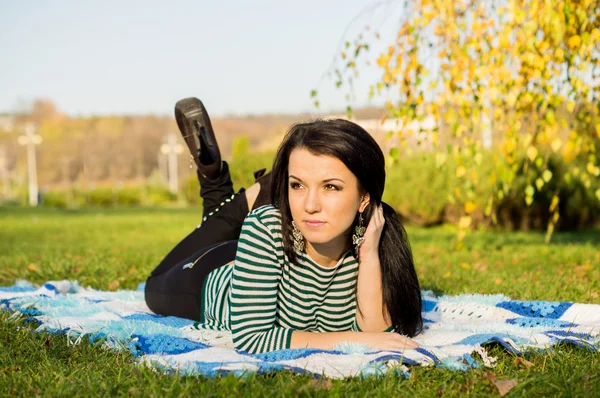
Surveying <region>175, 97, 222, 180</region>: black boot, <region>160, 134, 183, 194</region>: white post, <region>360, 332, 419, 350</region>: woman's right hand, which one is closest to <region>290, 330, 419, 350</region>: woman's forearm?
<region>360, 332, 419, 350</region>: woman's right hand

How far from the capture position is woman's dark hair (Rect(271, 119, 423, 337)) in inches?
88.0

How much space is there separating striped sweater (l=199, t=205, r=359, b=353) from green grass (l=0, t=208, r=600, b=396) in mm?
339

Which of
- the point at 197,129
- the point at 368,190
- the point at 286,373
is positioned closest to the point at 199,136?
the point at 197,129

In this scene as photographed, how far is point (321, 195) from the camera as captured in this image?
7.39ft

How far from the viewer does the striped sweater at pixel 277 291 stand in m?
2.36

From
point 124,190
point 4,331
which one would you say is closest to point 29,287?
point 4,331

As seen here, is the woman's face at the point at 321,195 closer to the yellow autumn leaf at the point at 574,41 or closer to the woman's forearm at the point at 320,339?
the woman's forearm at the point at 320,339

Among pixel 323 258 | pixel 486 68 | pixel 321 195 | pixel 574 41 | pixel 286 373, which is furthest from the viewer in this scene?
pixel 486 68

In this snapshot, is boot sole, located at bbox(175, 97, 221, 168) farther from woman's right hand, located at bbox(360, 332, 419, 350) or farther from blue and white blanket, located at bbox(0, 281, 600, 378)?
woman's right hand, located at bbox(360, 332, 419, 350)

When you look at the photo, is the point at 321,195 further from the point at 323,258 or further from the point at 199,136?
the point at 199,136

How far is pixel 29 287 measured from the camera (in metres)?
4.09

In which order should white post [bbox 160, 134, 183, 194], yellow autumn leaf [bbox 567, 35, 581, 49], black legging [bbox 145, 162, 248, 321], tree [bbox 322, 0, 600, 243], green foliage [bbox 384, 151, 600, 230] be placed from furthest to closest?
white post [bbox 160, 134, 183, 194] → green foliage [bbox 384, 151, 600, 230] → tree [bbox 322, 0, 600, 243] → yellow autumn leaf [bbox 567, 35, 581, 49] → black legging [bbox 145, 162, 248, 321]

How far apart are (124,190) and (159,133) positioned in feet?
117

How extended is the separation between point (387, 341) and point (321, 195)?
635 millimetres
